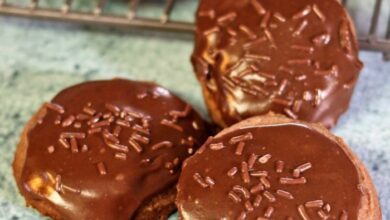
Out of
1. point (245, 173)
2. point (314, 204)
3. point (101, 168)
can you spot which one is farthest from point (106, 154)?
point (314, 204)

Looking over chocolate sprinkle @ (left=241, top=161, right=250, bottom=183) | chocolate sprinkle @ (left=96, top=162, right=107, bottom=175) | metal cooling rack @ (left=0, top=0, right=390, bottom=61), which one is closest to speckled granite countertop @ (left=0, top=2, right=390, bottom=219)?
metal cooling rack @ (left=0, top=0, right=390, bottom=61)

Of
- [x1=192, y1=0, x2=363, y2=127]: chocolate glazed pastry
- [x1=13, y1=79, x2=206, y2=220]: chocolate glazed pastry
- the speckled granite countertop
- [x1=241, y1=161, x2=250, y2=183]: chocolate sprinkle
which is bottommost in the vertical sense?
the speckled granite countertop

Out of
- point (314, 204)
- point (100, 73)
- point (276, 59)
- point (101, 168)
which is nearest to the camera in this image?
point (314, 204)

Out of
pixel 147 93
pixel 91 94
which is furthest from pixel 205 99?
pixel 91 94

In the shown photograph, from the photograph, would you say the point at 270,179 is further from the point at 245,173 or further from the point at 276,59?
the point at 276,59

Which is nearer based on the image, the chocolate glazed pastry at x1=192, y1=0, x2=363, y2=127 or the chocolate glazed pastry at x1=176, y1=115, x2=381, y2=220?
the chocolate glazed pastry at x1=176, y1=115, x2=381, y2=220

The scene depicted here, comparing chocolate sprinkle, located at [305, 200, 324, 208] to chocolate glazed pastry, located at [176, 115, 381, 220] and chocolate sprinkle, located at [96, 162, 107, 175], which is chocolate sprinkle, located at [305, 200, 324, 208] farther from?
chocolate sprinkle, located at [96, 162, 107, 175]

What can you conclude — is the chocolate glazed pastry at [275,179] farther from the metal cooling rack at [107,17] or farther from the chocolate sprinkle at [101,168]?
the metal cooling rack at [107,17]
